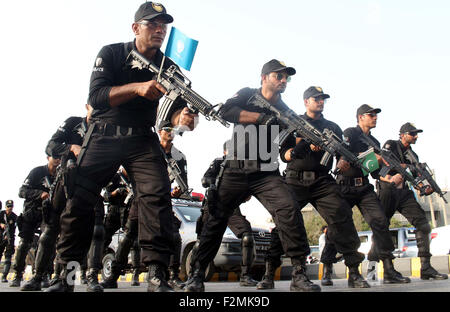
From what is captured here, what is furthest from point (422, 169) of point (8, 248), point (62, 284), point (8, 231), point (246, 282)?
point (8, 231)

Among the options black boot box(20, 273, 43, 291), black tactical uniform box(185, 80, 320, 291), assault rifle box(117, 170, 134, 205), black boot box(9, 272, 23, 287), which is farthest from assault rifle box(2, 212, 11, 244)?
black tactical uniform box(185, 80, 320, 291)

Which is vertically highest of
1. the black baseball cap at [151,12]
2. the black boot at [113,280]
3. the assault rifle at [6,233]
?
the black baseball cap at [151,12]

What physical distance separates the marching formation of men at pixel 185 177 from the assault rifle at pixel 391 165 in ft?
0.11

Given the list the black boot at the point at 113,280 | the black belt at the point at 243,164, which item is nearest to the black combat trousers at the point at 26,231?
the black boot at the point at 113,280

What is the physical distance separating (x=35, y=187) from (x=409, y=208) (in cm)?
627

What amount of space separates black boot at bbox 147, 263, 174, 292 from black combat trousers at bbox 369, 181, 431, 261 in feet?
15.0

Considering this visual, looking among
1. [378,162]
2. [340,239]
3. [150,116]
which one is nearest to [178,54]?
[150,116]

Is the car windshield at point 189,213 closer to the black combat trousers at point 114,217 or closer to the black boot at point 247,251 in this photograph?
the black boot at point 247,251

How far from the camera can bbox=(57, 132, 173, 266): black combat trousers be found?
12.3 ft

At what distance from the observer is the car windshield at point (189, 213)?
9898mm

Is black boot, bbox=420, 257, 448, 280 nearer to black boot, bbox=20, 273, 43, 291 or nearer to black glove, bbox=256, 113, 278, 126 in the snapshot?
black glove, bbox=256, 113, 278, 126
